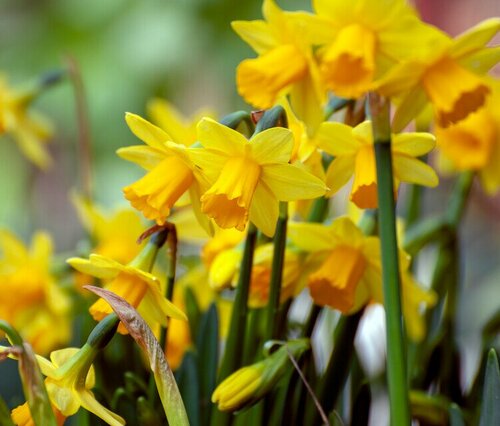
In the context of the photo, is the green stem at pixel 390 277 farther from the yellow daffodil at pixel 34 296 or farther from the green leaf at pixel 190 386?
the yellow daffodil at pixel 34 296

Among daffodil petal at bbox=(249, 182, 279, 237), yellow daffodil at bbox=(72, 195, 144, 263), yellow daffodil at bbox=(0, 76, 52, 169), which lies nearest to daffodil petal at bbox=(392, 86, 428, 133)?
daffodil petal at bbox=(249, 182, 279, 237)

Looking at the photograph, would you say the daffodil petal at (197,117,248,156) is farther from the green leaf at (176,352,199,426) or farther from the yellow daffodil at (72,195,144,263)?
the yellow daffodil at (72,195,144,263)

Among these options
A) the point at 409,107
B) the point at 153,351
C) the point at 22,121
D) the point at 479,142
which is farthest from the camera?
the point at 22,121

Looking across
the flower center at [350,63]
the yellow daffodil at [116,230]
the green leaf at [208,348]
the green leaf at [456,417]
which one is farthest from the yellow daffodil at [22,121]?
the green leaf at [456,417]

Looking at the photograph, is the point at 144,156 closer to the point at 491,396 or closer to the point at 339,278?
the point at 339,278


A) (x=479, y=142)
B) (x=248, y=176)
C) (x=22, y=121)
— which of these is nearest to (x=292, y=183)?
(x=248, y=176)
